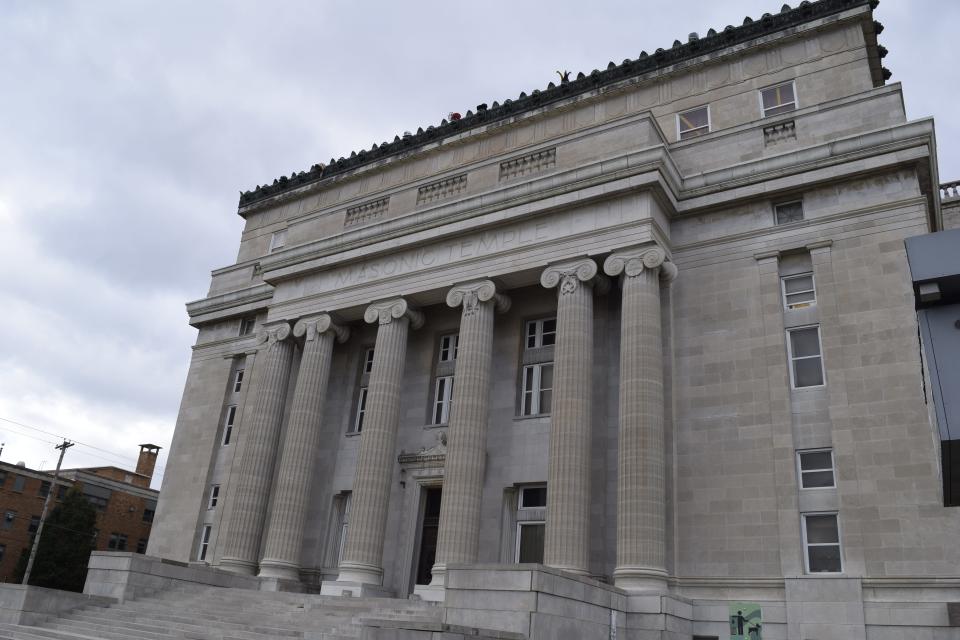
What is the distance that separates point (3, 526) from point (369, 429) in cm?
4819

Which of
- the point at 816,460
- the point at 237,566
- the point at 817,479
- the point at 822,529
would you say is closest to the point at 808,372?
the point at 816,460

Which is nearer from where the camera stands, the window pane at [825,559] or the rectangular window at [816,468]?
the window pane at [825,559]

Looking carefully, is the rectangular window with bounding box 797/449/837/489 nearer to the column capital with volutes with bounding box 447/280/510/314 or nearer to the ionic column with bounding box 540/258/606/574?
the ionic column with bounding box 540/258/606/574

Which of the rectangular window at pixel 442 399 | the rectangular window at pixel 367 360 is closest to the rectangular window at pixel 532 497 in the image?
the rectangular window at pixel 442 399

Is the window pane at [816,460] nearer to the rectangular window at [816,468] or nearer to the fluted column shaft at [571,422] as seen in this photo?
the rectangular window at [816,468]

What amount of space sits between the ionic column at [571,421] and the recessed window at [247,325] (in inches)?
680

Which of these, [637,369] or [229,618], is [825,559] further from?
[229,618]

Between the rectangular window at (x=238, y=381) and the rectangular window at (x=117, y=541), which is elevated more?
the rectangular window at (x=238, y=381)

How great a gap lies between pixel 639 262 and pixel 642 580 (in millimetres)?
8919

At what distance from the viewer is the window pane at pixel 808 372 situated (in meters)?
21.7

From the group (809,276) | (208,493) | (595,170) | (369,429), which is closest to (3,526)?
(208,493)

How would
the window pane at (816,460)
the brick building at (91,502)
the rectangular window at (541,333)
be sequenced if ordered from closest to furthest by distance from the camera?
the window pane at (816,460)
the rectangular window at (541,333)
the brick building at (91,502)

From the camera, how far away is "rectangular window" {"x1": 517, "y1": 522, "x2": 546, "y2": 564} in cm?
2373

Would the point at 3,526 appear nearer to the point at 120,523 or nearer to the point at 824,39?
the point at 120,523
